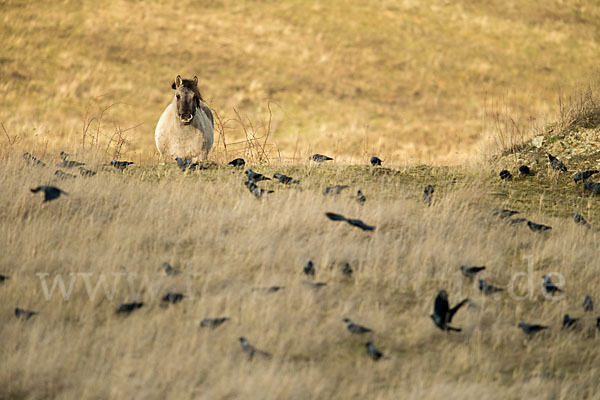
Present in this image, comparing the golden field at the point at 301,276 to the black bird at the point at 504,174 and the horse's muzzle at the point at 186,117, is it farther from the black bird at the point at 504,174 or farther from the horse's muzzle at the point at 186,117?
the horse's muzzle at the point at 186,117

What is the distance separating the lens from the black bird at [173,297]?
5.44 metres

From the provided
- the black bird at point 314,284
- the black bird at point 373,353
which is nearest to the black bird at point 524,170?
the black bird at point 314,284

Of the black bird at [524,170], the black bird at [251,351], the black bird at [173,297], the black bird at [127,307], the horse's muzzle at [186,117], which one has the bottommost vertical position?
the black bird at [251,351]

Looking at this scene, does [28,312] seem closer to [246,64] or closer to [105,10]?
[246,64]

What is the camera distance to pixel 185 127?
489 inches

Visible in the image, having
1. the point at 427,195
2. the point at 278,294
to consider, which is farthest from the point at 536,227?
the point at 278,294

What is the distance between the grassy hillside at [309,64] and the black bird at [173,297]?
627 inches

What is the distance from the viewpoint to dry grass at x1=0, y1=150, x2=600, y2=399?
452 centimetres

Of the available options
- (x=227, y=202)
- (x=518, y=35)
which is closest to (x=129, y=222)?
(x=227, y=202)

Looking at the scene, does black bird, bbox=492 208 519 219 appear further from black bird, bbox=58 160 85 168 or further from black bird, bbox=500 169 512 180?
black bird, bbox=58 160 85 168

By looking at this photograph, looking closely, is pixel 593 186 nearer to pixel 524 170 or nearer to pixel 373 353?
pixel 524 170

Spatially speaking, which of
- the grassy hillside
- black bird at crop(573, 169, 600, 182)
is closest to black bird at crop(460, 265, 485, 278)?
black bird at crop(573, 169, 600, 182)

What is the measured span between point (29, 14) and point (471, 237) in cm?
3369

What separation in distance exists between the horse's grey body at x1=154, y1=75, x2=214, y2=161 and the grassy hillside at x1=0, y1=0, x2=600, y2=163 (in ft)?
27.9
